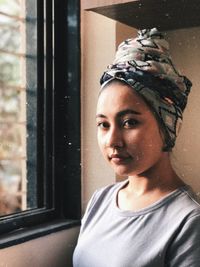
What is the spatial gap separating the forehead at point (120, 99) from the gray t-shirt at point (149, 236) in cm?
18

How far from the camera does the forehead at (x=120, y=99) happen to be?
793 millimetres

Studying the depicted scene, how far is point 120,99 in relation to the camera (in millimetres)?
801

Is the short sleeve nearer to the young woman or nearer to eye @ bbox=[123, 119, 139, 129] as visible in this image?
the young woman

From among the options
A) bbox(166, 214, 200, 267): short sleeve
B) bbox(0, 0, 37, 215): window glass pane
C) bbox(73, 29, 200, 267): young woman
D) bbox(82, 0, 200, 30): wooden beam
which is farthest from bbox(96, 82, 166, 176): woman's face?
bbox(0, 0, 37, 215): window glass pane

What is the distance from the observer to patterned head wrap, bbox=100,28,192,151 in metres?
0.79

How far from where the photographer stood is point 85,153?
1.20 meters

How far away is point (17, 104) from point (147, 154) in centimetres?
46

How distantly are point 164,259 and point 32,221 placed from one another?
44cm

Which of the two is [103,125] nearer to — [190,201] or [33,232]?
[190,201]

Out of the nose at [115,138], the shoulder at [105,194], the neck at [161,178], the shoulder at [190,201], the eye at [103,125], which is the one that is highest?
the eye at [103,125]

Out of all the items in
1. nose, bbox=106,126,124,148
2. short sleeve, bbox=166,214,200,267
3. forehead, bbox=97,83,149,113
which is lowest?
short sleeve, bbox=166,214,200,267

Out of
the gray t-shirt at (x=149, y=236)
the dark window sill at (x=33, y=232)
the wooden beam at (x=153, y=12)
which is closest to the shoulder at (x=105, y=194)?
the gray t-shirt at (x=149, y=236)

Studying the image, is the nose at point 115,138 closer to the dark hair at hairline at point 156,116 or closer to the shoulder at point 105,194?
the dark hair at hairline at point 156,116

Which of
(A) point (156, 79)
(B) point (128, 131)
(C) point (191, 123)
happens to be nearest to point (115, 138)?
(B) point (128, 131)
